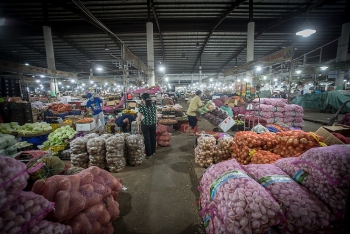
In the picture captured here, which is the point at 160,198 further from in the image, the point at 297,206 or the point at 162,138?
the point at 162,138

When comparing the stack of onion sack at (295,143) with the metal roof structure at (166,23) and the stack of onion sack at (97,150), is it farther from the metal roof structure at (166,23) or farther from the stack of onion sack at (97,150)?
the metal roof structure at (166,23)

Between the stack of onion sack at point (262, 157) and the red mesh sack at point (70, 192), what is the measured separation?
293 cm

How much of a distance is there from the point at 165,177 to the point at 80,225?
8.20 feet

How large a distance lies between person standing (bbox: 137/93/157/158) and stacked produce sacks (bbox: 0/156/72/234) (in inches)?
149

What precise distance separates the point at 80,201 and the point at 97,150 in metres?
2.54

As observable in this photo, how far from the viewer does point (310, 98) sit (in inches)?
701

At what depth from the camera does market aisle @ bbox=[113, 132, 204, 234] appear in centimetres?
267

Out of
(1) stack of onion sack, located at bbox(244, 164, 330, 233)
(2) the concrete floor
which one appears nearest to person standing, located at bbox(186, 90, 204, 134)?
(2) the concrete floor

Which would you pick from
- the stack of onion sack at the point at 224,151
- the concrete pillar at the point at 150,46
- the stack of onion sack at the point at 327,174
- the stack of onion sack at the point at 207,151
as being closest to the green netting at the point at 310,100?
the concrete pillar at the point at 150,46

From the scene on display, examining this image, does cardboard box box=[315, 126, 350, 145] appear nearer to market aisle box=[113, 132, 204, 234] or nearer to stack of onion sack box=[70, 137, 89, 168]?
market aisle box=[113, 132, 204, 234]

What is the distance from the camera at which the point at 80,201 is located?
6.41 feet

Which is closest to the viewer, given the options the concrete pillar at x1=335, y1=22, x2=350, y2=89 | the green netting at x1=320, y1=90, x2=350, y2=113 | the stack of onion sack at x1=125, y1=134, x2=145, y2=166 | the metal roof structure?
the stack of onion sack at x1=125, y1=134, x2=145, y2=166

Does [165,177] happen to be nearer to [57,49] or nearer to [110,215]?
[110,215]

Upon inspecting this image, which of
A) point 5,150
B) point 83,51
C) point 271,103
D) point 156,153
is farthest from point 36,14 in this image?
point 271,103
